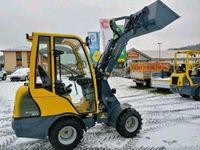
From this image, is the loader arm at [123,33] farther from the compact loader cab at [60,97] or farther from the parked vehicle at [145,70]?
the parked vehicle at [145,70]

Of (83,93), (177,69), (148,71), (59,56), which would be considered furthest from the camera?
(148,71)

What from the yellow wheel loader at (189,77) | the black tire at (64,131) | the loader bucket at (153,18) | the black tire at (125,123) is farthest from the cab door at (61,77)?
the yellow wheel loader at (189,77)

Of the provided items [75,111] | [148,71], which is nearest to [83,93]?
[75,111]

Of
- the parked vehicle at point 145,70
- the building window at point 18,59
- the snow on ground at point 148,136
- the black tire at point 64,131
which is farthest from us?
the building window at point 18,59

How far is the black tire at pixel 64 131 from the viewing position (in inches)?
165

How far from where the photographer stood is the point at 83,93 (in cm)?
470

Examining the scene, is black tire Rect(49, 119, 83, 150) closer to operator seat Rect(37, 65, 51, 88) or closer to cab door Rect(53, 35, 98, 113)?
cab door Rect(53, 35, 98, 113)

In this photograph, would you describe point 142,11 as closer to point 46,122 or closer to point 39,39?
point 39,39

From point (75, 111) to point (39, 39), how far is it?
4.85 feet

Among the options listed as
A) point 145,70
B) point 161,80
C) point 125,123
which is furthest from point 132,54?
point 125,123

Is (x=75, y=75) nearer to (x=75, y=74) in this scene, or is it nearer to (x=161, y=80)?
(x=75, y=74)

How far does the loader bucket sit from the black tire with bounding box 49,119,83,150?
2.34m

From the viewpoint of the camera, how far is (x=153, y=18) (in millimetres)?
4773

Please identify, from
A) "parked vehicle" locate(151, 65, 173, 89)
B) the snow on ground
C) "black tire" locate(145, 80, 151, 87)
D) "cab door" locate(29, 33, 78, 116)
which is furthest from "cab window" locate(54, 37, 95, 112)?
"black tire" locate(145, 80, 151, 87)
